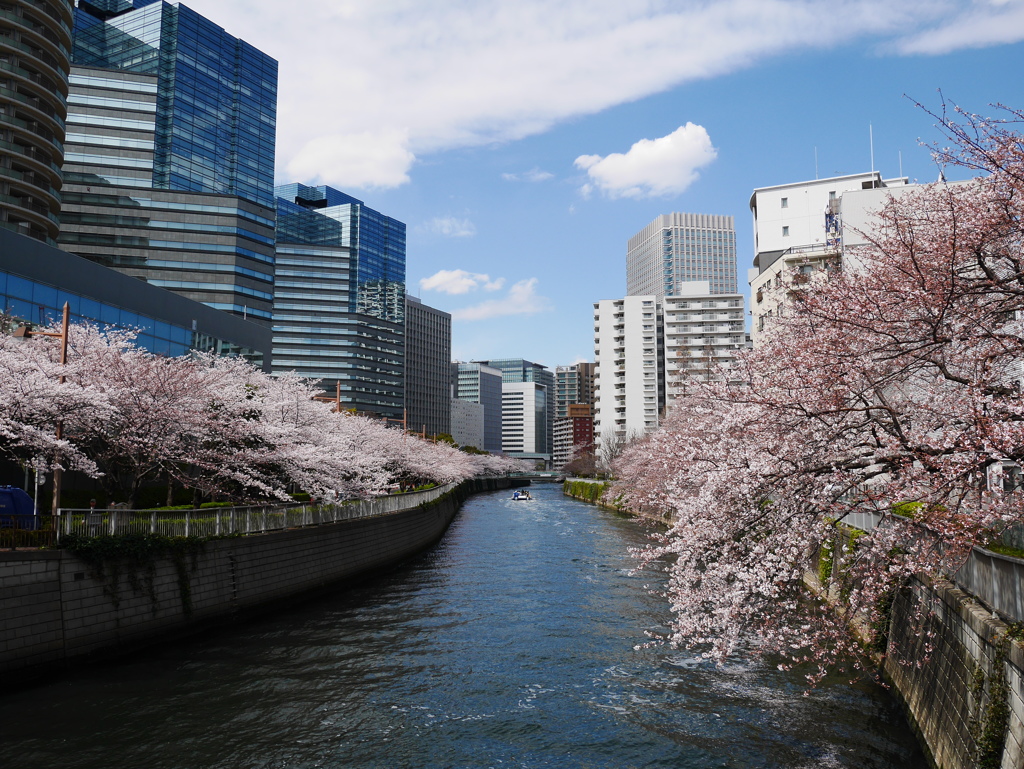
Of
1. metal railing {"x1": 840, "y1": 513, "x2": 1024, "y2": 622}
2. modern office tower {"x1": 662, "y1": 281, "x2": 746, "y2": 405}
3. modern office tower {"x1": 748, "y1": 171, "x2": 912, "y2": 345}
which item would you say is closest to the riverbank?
modern office tower {"x1": 748, "y1": 171, "x2": 912, "y2": 345}

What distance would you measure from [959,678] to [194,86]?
476 feet

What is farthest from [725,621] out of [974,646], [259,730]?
[259,730]

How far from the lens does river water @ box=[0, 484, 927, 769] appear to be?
13484 mm

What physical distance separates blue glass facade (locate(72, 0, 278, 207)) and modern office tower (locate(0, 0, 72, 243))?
5541cm

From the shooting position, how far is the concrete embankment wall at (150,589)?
16859 millimetres

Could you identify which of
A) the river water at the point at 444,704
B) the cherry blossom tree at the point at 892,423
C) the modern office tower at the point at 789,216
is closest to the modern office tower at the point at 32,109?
the river water at the point at 444,704

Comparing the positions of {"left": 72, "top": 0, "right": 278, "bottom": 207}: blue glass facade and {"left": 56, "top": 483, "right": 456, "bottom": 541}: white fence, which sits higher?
{"left": 72, "top": 0, "right": 278, "bottom": 207}: blue glass facade

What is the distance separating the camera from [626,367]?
445ft

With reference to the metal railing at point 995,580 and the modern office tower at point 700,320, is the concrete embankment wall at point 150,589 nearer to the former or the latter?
the metal railing at point 995,580

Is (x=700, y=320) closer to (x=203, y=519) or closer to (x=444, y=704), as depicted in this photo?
(x=203, y=519)

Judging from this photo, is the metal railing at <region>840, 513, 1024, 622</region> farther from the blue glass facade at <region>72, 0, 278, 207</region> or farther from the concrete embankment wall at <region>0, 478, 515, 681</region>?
the blue glass facade at <region>72, 0, 278, 207</region>

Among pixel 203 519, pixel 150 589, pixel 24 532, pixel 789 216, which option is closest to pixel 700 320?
pixel 789 216

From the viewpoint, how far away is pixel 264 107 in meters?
145

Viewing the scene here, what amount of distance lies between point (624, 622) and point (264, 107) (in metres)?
147
